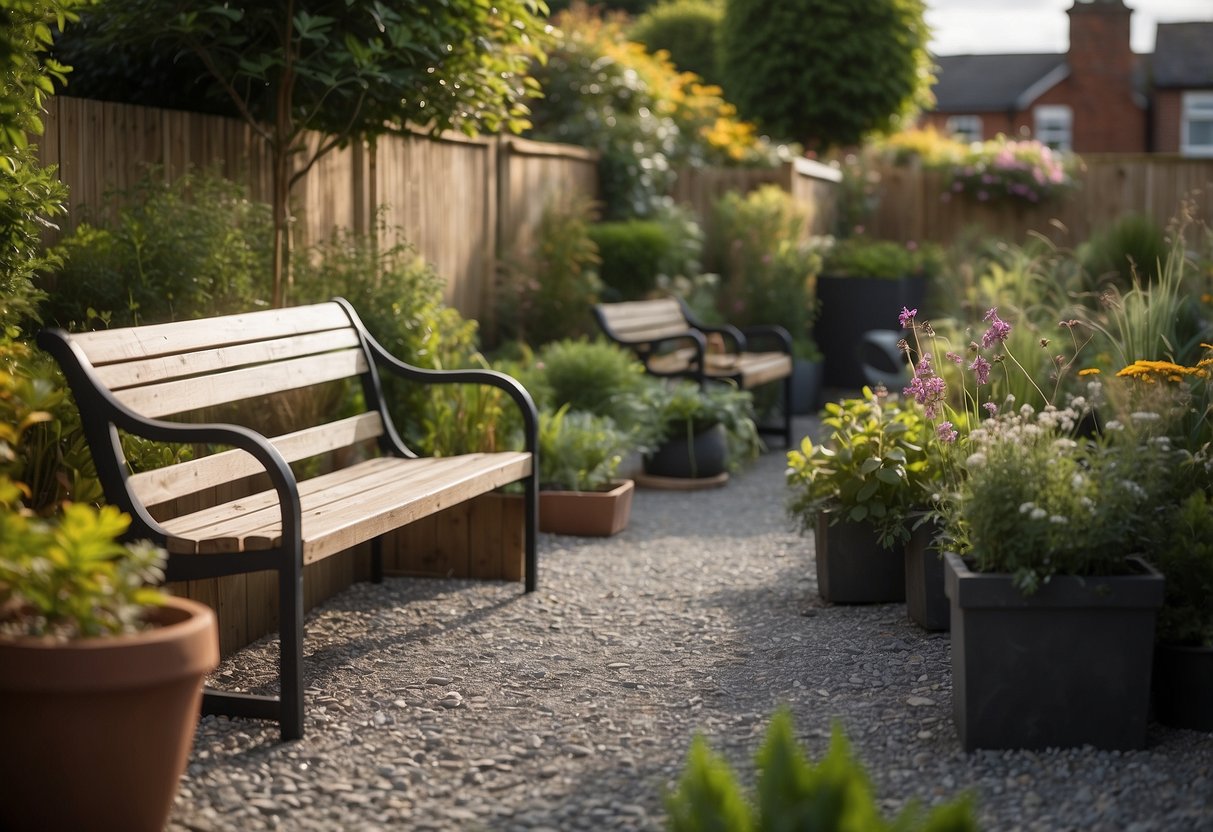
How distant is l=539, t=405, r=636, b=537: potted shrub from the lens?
21.5 feet

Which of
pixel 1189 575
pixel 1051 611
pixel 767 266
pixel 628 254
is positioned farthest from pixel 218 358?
pixel 767 266

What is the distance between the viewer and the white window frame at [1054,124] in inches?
1283

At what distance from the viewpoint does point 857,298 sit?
1251 cm

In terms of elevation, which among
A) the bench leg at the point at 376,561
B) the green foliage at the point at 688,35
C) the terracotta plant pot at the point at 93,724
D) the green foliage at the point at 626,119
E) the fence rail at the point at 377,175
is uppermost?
the green foliage at the point at 688,35

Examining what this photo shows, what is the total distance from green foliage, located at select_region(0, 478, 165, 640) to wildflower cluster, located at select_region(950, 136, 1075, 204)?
502 inches

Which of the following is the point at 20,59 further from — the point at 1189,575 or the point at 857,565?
the point at 1189,575

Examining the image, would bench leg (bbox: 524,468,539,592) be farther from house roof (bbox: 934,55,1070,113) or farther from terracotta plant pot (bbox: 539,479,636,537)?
house roof (bbox: 934,55,1070,113)

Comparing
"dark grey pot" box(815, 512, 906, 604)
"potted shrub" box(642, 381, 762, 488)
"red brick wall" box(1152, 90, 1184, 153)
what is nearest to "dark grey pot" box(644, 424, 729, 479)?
"potted shrub" box(642, 381, 762, 488)

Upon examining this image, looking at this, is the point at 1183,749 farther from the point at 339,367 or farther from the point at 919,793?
the point at 339,367

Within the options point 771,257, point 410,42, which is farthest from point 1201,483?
point 771,257

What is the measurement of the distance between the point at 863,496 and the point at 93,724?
284 centimetres

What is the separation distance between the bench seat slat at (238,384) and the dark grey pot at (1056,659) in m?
2.20

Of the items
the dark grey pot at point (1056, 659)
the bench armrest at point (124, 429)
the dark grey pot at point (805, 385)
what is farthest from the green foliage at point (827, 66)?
the bench armrest at point (124, 429)

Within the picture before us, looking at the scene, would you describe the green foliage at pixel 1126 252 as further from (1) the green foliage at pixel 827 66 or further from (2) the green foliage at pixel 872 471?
(1) the green foliage at pixel 827 66
